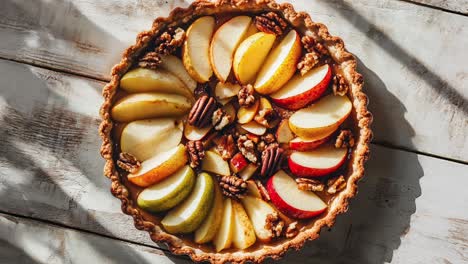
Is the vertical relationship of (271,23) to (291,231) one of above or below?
above

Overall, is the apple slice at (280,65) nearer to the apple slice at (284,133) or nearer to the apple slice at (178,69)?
the apple slice at (284,133)

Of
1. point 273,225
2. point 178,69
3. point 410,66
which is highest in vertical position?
point 410,66

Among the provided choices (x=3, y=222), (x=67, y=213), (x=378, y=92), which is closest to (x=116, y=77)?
(x=67, y=213)

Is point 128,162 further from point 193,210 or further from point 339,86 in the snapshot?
point 339,86

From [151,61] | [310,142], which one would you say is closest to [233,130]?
[310,142]

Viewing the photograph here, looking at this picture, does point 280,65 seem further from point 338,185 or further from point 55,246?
point 55,246

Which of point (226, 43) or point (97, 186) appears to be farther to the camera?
point (97, 186)

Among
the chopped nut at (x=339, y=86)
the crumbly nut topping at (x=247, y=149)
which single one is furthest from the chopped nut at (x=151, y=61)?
the chopped nut at (x=339, y=86)
